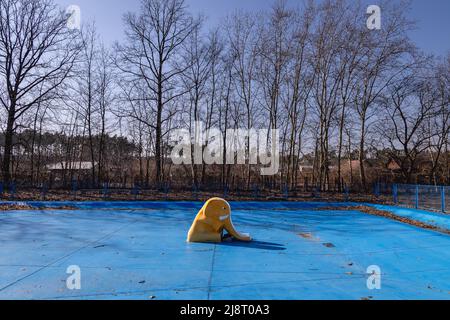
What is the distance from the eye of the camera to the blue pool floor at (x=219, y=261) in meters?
4.39

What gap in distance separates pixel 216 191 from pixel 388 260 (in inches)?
570

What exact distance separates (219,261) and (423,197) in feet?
40.3

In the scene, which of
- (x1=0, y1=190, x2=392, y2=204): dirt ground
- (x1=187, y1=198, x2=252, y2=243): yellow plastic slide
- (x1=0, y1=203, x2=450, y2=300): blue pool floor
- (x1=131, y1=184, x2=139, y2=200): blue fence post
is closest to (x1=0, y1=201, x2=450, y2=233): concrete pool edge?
(x1=0, y1=190, x2=392, y2=204): dirt ground

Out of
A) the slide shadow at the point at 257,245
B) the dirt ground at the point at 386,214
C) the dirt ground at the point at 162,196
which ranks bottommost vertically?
the dirt ground at the point at 386,214

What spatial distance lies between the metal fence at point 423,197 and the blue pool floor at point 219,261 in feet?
11.4

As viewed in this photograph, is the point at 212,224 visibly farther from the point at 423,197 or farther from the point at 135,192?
the point at 423,197

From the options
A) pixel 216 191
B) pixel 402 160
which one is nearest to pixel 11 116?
pixel 216 191

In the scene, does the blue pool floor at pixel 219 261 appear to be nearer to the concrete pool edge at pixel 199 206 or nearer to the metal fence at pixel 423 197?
the concrete pool edge at pixel 199 206

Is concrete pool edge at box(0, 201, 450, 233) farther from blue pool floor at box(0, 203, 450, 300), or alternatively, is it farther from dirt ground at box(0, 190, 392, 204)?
blue pool floor at box(0, 203, 450, 300)

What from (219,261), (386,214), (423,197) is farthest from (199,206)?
(423,197)

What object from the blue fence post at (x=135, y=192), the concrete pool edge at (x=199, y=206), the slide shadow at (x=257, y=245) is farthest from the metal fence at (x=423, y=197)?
the blue fence post at (x=135, y=192)

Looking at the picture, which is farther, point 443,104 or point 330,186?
point 443,104
